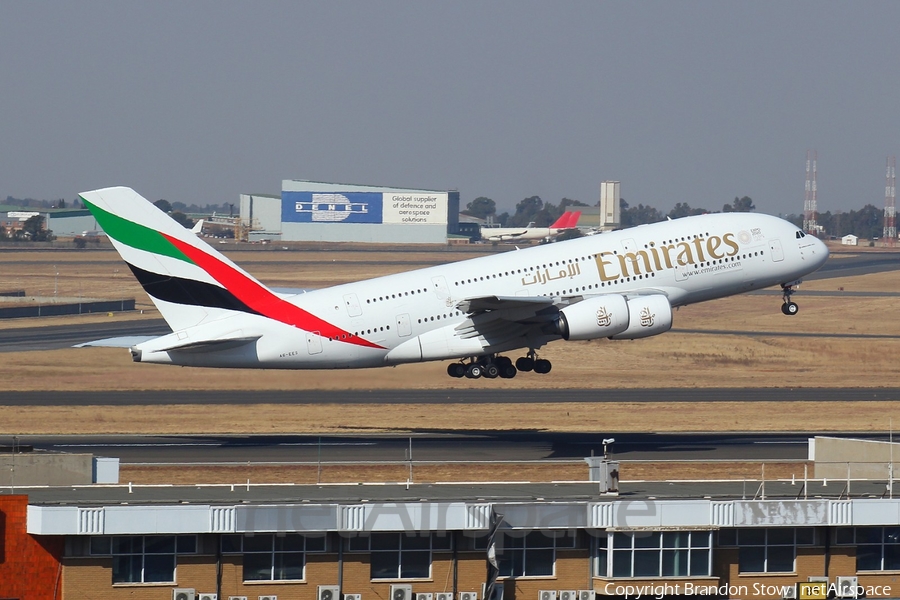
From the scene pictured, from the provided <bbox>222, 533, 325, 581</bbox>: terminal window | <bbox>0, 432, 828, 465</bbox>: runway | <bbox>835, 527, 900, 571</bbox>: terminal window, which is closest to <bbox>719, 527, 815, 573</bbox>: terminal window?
<bbox>835, 527, 900, 571</bbox>: terminal window

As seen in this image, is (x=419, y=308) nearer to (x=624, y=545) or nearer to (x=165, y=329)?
(x=624, y=545)

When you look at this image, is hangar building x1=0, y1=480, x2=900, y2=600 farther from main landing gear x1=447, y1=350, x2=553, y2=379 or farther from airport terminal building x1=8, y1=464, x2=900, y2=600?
main landing gear x1=447, y1=350, x2=553, y2=379

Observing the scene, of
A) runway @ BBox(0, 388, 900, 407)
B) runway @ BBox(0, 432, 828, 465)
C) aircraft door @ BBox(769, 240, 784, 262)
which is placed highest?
aircraft door @ BBox(769, 240, 784, 262)

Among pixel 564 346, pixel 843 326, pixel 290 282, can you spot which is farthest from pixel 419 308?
pixel 290 282

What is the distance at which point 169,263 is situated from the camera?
60062 mm

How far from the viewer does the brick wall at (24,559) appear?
126ft

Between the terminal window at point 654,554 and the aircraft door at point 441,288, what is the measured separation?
23.9 meters

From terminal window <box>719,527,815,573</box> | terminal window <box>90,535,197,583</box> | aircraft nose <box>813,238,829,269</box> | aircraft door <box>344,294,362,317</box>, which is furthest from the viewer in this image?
aircraft nose <box>813,238,829,269</box>

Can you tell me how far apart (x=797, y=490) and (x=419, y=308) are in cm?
2191

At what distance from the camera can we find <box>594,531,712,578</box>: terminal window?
1623 inches

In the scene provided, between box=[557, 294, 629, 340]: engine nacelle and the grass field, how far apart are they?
9.82 meters

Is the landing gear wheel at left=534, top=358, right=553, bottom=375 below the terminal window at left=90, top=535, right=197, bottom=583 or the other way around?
the other way around

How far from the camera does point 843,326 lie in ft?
407

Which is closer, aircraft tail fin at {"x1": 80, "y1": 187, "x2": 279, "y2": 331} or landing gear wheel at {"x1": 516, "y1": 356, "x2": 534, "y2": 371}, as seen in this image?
aircraft tail fin at {"x1": 80, "y1": 187, "x2": 279, "y2": 331}
